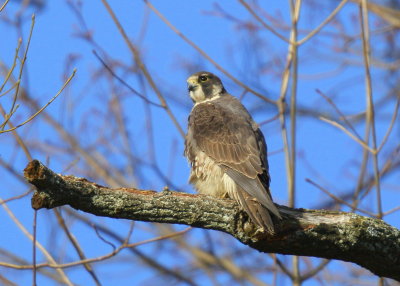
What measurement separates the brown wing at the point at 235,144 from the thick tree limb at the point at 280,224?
1.08 ft

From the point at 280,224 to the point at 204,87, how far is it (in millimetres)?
2776

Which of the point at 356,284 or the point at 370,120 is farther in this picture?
the point at 356,284

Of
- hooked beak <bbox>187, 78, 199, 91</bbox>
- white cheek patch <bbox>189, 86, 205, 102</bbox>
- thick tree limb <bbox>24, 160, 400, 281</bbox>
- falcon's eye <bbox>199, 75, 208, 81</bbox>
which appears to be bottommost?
thick tree limb <bbox>24, 160, 400, 281</bbox>

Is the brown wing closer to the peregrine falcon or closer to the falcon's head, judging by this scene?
the peregrine falcon

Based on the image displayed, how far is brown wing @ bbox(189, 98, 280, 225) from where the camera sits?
174 inches

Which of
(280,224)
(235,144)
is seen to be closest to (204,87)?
(235,144)

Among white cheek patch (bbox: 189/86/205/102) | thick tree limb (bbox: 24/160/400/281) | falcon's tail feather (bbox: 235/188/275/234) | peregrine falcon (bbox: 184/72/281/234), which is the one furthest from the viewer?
white cheek patch (bbox: 189/86/205/102)

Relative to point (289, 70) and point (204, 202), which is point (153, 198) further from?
point (289, 70)

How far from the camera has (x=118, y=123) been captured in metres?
6.10

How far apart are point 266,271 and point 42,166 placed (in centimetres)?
360

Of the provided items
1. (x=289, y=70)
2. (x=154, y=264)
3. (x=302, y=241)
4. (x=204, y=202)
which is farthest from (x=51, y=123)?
(x=302, y=241)

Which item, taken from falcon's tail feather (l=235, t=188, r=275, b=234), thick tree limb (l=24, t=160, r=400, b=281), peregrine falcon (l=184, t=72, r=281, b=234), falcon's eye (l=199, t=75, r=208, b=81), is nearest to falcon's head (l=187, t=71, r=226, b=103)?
falcon's eye (l=199, t=75, r=208, b=81)

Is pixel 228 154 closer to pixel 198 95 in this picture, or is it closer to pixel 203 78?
pixel 198 95

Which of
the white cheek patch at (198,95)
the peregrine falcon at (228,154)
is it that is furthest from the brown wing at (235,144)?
the white cheek patch at (198,95)
